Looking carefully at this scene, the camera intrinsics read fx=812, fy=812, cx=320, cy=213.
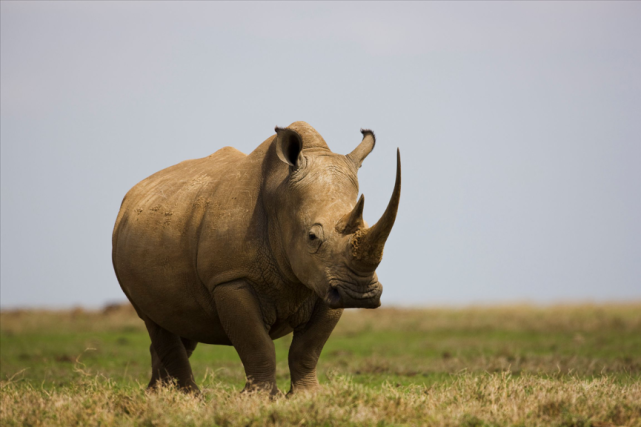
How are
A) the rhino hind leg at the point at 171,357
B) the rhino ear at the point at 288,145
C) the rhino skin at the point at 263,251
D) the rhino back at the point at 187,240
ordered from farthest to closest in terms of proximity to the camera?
the rhino hind leg at the point at 171,357, the rhino back at the point at 187,240, the rhino ear at the point at 288,145, the rhino skin at the point at 263,251

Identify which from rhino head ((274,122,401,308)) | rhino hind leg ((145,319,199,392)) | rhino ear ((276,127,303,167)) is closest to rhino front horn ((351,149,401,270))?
rhino head ((274,122,401,308))

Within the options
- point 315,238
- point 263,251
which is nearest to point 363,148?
point 263,251

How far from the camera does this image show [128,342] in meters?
17.9

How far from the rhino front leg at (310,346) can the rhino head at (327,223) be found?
28.9 inches

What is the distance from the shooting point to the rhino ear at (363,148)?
761 centimetres

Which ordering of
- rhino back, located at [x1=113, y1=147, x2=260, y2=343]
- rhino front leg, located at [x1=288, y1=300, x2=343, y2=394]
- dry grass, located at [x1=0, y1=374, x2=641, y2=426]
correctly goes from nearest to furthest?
dry grass, located at [x1=0, y1=374, x2=641, y2=426], rhino back, located at [x1=113, y1=147, x2=260, y2=343], rhino front leg, located at [x1=288, y1=300, x2=343, y2=394]

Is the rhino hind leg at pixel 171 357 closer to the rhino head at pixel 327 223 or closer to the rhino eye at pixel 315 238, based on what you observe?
the rhino head at pixel 327 223

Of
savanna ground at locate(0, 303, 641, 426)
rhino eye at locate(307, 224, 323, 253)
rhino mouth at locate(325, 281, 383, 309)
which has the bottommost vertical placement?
savanna ground at locate(0, 303, 641, 426)

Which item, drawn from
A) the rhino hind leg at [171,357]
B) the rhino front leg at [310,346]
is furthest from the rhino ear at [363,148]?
the rhino hind leg at [171,357]

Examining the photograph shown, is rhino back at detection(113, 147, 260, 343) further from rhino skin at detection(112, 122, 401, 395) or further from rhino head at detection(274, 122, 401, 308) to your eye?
rhino head at detection(274, 122, 401, 308)

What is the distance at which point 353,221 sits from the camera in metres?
6.35

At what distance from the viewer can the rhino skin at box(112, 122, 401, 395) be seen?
6.39m

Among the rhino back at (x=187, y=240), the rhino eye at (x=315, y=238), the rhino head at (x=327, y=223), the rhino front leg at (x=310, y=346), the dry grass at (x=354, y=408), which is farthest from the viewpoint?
the rhino front leg at (x=310, y=346)

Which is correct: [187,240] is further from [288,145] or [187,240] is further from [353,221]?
[353,221]
